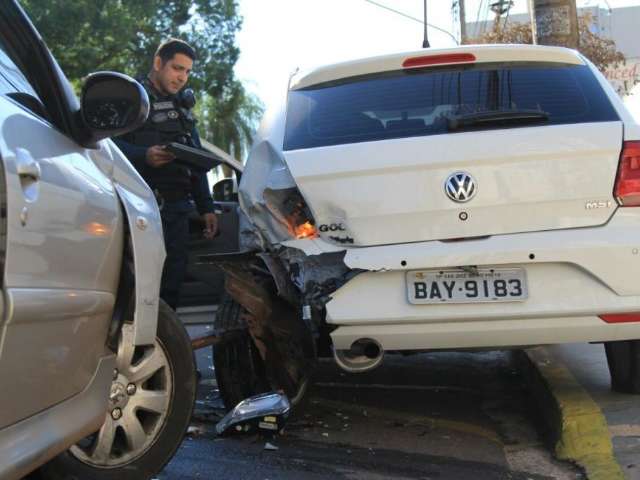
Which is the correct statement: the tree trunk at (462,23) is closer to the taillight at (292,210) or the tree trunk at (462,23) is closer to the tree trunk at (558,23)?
the tree trunk at (558,23)

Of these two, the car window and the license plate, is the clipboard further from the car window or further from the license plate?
the car window

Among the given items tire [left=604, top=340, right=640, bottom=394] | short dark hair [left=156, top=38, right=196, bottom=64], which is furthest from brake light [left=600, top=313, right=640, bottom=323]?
short dark hair [left=156, top=38, right=196, bottom=64]

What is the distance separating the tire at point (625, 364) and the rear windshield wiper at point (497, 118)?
4.23ft

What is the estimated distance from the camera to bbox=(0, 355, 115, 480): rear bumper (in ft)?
7.20

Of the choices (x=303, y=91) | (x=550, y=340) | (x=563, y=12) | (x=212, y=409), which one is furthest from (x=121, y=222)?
(x=563, y=12)

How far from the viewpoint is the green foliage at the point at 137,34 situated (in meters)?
21.8

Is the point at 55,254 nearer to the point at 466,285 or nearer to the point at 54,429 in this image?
the point at 54,429

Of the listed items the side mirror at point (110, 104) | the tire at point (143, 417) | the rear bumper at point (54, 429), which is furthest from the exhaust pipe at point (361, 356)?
the side mirror at point (110, 104)

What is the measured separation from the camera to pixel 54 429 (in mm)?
2467

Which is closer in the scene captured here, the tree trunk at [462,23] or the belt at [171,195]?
the belt at [171,195]

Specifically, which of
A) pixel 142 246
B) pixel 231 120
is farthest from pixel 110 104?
pixel 231 120

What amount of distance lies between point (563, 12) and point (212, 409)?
550cm

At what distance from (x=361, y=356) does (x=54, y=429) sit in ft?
6.16

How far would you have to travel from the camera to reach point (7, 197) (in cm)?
212
